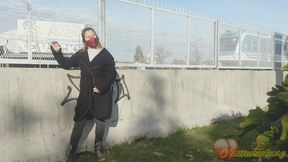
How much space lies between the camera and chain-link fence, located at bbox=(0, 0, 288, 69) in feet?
18.6

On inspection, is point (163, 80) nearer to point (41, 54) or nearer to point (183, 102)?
point (183, 102)

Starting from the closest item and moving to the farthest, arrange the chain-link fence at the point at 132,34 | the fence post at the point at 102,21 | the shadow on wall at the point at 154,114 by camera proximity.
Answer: the chain-link fence at the point at 132,34
the fence post at the point at 102,21
the shadow on wall at the point at 154,114

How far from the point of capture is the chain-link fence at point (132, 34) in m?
5.68

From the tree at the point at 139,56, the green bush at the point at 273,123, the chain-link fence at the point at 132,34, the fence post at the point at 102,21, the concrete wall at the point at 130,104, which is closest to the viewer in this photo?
the green bush at the point at 273,123

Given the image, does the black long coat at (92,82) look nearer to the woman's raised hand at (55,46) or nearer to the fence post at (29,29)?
the woman's raised hand at (55,46)

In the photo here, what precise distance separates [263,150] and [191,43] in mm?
6736

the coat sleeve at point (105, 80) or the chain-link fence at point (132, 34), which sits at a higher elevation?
the chain-link fence at point (132, 34)

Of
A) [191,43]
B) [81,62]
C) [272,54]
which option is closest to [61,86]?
[81,62]

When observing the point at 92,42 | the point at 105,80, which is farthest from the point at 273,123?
the point at 92,42

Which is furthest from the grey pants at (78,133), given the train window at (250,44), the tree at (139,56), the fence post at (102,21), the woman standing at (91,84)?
the train window at (250,44)

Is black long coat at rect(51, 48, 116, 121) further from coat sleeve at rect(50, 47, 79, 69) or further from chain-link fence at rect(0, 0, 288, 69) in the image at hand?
chain-link fence at rect(0, 0, 288, 69)

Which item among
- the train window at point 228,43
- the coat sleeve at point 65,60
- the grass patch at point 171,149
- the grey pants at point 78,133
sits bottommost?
the grass patch at point 171,149

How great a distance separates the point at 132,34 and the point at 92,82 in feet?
7.34

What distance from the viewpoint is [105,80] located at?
19.2 ft
